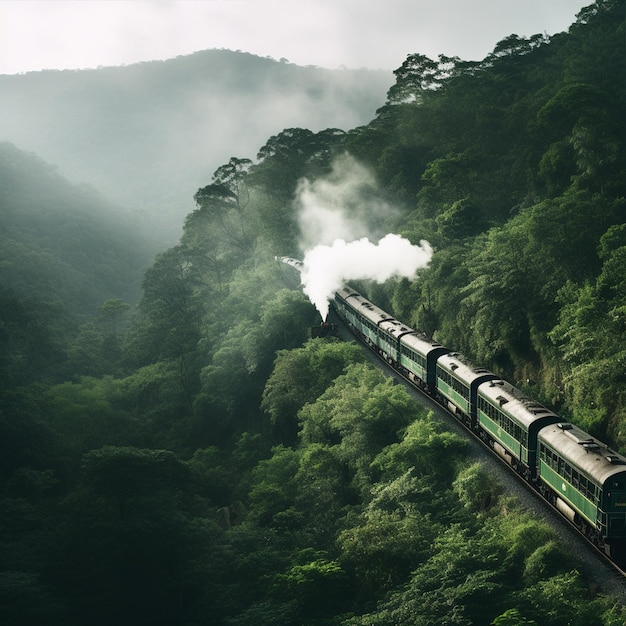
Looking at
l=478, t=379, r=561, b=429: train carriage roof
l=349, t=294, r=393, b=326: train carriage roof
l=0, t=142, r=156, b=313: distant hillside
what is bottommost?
l=478, t=379, r=561, b=429: train carriage roof

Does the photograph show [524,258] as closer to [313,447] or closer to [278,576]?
[313,447]

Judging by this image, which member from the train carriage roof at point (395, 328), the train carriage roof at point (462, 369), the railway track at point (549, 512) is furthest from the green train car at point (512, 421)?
the train carriage roof at point (395, 328)

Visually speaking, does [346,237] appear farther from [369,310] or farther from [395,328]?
[395,328]

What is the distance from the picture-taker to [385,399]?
34594mm

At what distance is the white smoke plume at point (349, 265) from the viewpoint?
178ft

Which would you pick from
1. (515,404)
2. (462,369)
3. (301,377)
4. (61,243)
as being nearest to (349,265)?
(301,377)

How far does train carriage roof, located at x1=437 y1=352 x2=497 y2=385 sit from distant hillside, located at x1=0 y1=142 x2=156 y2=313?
55.7m

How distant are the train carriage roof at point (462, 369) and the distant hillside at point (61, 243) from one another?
55687 millimetres

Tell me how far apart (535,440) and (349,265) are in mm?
33671

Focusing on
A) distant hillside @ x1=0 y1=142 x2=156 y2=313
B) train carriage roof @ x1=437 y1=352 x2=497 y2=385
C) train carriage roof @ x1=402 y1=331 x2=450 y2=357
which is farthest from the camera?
distant hillside @ x1=0 y1=142 x2=156 y2=313

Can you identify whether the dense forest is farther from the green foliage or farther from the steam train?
the steam train

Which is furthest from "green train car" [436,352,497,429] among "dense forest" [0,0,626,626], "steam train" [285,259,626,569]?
"dense forest" [0,0,626,626]

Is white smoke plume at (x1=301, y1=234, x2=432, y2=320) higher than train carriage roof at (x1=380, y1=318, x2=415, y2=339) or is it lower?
higher

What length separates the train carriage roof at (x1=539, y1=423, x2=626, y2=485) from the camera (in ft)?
65.5
